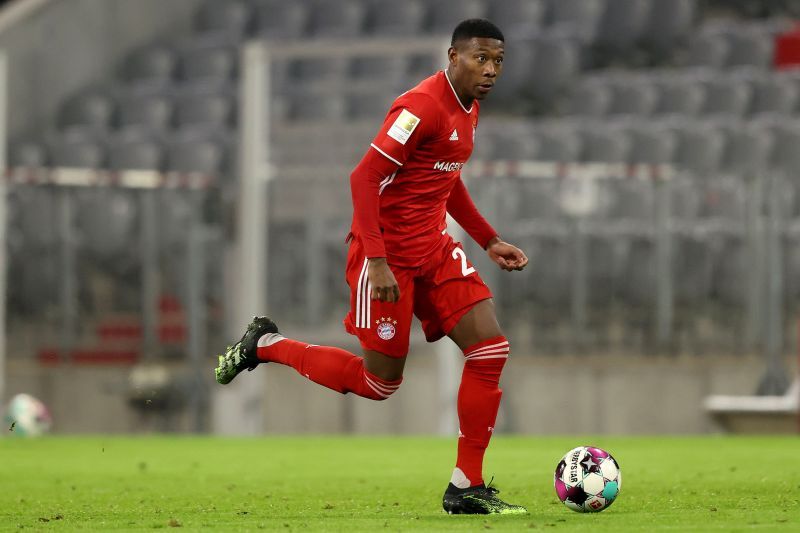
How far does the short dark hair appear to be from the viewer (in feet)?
19.0

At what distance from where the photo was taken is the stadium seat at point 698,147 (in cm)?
1376

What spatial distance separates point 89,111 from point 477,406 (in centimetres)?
1132

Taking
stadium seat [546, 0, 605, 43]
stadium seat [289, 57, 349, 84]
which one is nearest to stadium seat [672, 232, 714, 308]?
stadium seat [546, 0, 605, 43]

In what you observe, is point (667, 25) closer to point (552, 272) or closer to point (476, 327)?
point (552, 272)

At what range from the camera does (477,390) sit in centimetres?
581

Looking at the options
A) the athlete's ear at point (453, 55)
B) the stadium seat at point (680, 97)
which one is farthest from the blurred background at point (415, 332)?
the athlete's ear at point (453, 55)

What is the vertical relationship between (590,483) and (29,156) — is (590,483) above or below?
below

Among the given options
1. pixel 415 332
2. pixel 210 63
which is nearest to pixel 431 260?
pixel 415 332

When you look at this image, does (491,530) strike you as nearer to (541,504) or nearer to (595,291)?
(541,504)

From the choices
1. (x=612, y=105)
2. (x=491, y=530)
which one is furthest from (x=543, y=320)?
(x=491, y=530)

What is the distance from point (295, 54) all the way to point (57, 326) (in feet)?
9.41

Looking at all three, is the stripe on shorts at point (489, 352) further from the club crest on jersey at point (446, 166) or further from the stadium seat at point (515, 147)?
the stadium seat at point (515, 147)

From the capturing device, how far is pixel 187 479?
7.79 metres

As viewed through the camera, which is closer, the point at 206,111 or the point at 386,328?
the point at 386,328
